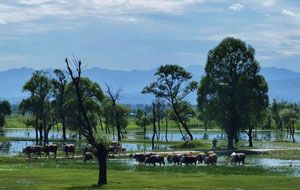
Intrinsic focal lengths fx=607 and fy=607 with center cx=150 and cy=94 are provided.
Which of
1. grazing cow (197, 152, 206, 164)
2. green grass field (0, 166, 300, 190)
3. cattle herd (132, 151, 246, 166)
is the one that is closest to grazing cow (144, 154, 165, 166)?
cattle herd (132, 151, 246, 166)

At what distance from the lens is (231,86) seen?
4008 inches

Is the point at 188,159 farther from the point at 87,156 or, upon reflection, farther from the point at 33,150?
the point at 33,150

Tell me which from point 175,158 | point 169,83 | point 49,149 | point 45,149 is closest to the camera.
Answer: point 175,158

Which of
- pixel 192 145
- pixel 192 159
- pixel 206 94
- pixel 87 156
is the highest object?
pixel 206 94

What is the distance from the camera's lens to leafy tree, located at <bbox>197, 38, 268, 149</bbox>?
332 ft

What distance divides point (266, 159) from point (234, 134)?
27718 mm

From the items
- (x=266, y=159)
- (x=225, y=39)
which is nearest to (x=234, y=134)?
(x=225, y=39)

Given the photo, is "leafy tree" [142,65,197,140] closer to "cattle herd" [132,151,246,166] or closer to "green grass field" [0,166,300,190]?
"cattle herd" [132,151,246,166]

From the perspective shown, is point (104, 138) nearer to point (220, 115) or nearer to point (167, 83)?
point (220, 115)

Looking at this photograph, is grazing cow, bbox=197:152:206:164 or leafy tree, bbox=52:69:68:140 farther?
leafy tree, bbox=52:69:68:140

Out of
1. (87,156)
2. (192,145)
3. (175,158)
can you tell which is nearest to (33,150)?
(87,156)

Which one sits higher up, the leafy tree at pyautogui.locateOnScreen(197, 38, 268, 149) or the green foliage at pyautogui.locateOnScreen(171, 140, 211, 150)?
the leafy tree at pyautogui.locateOnScreen(197, 38, 268, 149)

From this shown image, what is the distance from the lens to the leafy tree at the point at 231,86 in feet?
332

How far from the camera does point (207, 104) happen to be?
4040 inches
